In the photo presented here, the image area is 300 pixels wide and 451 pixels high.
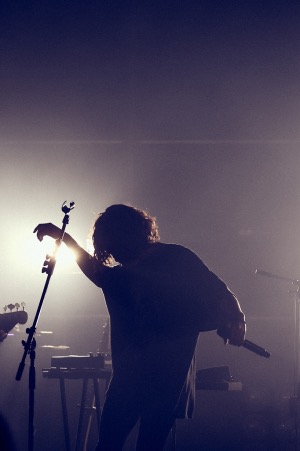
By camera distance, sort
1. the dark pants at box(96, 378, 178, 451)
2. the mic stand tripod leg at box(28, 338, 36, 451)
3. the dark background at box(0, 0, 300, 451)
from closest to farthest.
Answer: the dark pants at box(96, 378, 178, 451)
the mic stand tripod leg at box(28, 338, 36, 451)
the dark background at box(0, 0, 300, 451)

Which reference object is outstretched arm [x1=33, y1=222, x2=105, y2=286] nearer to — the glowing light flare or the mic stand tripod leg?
the mic stand tripod leg

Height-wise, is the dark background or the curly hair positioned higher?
the dark background

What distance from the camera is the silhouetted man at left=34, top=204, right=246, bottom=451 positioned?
8.81 ft

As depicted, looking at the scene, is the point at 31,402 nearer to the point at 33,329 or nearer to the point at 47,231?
the point at 33,329

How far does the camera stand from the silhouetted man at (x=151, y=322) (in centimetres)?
269

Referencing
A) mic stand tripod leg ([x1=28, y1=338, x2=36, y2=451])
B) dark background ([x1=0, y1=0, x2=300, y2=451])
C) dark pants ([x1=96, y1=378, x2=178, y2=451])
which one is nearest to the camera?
dark pants ([x1=96, y1=378, x2=178, y2=451])

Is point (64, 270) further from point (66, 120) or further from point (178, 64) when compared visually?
point (178, 64)

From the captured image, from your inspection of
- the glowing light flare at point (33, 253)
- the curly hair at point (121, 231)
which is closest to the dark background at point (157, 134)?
the glowing light flare at point (33, 253)

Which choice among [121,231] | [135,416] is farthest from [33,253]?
[135,416]

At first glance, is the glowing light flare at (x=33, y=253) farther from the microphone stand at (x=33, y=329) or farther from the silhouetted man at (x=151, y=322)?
the silhouetted man at (x=151, y=322)

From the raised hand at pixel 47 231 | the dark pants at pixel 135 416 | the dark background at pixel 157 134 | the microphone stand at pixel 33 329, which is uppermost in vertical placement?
the dark background at pixel 157 134

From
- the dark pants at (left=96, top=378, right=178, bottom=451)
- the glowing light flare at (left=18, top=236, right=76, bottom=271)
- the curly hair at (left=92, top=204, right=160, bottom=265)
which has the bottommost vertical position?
the dark pants at (left=96, top=378, right=178, bottom=451)

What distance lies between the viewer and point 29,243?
6.50 m

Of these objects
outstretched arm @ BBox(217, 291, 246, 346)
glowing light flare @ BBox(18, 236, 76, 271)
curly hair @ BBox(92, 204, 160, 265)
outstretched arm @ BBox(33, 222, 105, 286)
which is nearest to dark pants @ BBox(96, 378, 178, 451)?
outstretched arm @ BBox(217, 291, 246, 346)
